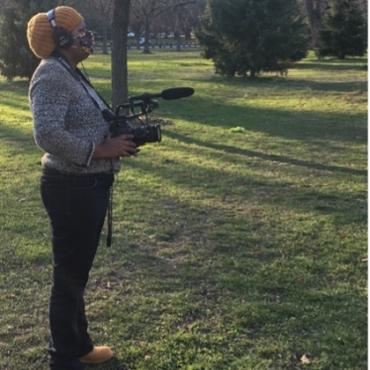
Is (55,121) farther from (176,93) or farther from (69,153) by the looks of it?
(176,93)

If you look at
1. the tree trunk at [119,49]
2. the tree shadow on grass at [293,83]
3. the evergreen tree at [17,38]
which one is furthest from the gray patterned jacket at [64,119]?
the evergreen tree at [17,38]

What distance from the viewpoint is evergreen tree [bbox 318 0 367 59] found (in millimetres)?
33344

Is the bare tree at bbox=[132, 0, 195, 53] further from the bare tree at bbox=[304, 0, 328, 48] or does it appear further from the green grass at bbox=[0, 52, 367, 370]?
the green grass at bbox=[0, 52, 367, 370]

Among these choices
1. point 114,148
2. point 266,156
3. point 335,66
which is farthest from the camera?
point 335,66

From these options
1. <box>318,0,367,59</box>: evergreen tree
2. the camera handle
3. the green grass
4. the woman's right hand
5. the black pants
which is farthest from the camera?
<box>318,0,367,59</box>: evergreen tree

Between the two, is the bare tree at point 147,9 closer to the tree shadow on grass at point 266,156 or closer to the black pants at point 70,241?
the tree shadow on grass at point 266,156

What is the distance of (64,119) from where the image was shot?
318 cm

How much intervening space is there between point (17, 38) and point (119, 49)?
11.3 meters

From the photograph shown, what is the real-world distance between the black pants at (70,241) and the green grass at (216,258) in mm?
343

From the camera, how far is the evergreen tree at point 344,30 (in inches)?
1313

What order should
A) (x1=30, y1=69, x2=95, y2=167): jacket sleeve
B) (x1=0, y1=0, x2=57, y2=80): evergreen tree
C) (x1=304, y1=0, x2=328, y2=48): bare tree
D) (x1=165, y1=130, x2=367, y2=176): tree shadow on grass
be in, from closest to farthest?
(x1=30, y1=69, x2=95, y2=167): jacket sleeve
(x1=165, y1=130, x2=367, y2=176): tree shadow on grass
(x1=0, y1=0, x2=57, y2=80): evergreen tree
(x1=304, y1=0, x2=328, y2=48): bare tree

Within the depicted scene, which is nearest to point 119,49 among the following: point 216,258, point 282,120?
point 282,120

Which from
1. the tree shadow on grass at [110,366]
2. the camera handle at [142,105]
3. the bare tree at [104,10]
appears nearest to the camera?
the camera handle at [142,105]

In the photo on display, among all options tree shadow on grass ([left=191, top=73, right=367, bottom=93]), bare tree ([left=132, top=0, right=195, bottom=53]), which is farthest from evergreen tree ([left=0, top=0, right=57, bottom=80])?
bare tree ([left=132, top=0, right=195, bottom=53])
